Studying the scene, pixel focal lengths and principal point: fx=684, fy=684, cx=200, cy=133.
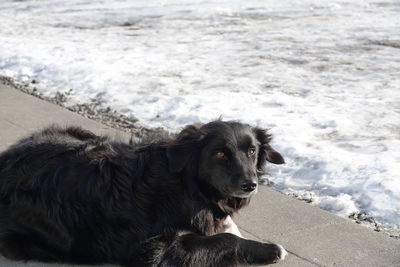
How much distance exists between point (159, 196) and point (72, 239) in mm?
624

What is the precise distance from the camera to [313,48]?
42.3ft

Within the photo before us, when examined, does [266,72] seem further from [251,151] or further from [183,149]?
[183,149]

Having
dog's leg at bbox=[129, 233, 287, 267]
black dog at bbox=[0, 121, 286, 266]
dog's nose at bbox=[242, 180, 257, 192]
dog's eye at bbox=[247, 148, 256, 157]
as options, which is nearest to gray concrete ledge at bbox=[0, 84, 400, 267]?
black dog at bbox=[0, 121, 286, 266]

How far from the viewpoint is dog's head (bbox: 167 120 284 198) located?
14.3 ft

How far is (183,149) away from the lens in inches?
174

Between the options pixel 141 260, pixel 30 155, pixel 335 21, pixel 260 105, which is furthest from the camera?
pixel 335 21

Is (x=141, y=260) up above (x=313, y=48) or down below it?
above

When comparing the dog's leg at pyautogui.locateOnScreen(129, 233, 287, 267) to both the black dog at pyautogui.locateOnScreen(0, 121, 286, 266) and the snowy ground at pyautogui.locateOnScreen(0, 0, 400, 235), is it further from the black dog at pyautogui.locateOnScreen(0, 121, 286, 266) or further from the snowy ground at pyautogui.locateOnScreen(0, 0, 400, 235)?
the snowy ground at pyautogui.locateOnScreen(0, 0, 400, 235)

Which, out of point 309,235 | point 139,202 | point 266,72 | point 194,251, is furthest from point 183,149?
point 266,72

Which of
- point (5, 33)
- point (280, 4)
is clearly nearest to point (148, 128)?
point (5, 33)

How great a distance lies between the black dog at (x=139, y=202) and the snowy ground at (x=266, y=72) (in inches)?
56.8

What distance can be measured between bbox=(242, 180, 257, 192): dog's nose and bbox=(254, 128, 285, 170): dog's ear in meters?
0.48

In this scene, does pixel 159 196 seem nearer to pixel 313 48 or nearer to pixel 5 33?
pixel 313 48

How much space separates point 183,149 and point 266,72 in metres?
6.75
